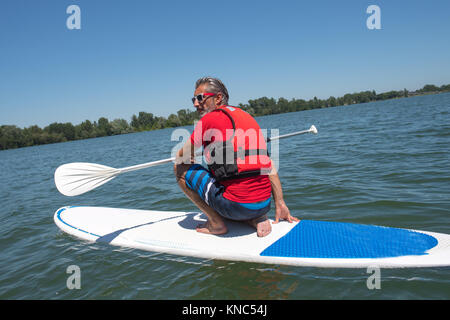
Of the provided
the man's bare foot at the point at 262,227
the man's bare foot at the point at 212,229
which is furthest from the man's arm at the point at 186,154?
the man's bare foot at the point at 262,227

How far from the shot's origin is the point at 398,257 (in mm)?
2473

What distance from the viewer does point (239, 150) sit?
266cm

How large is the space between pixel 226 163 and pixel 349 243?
4.85ft

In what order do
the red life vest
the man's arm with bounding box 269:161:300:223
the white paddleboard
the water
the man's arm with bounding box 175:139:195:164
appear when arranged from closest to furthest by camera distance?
the water < the white paddleboard < the red life vest < the man's arm with bounding box 175:139:195:164 < the man's arm with bounding box 269:161:300:223

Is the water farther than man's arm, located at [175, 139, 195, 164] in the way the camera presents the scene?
No

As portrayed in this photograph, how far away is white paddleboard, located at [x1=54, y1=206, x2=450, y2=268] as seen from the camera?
2523 millimetres

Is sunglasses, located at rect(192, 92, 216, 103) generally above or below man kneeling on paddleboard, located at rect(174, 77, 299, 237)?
above

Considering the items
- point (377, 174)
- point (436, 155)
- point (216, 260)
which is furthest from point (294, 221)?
point (436, 155)

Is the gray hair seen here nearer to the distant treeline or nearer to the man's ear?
the man's ear

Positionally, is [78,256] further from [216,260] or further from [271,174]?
[271,174]

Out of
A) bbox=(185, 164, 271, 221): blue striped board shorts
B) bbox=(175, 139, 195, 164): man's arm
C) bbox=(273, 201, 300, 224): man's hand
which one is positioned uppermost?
bbox=(175, 139, 195, 164): man's arm

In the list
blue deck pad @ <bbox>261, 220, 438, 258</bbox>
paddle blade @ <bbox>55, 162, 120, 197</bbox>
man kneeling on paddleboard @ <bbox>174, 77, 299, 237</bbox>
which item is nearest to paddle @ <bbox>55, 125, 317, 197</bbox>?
paddle blade @ <bbox>55, 162, 120, 197</bbox>

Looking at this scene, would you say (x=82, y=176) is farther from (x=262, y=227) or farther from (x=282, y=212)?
(x=282, y=212)
